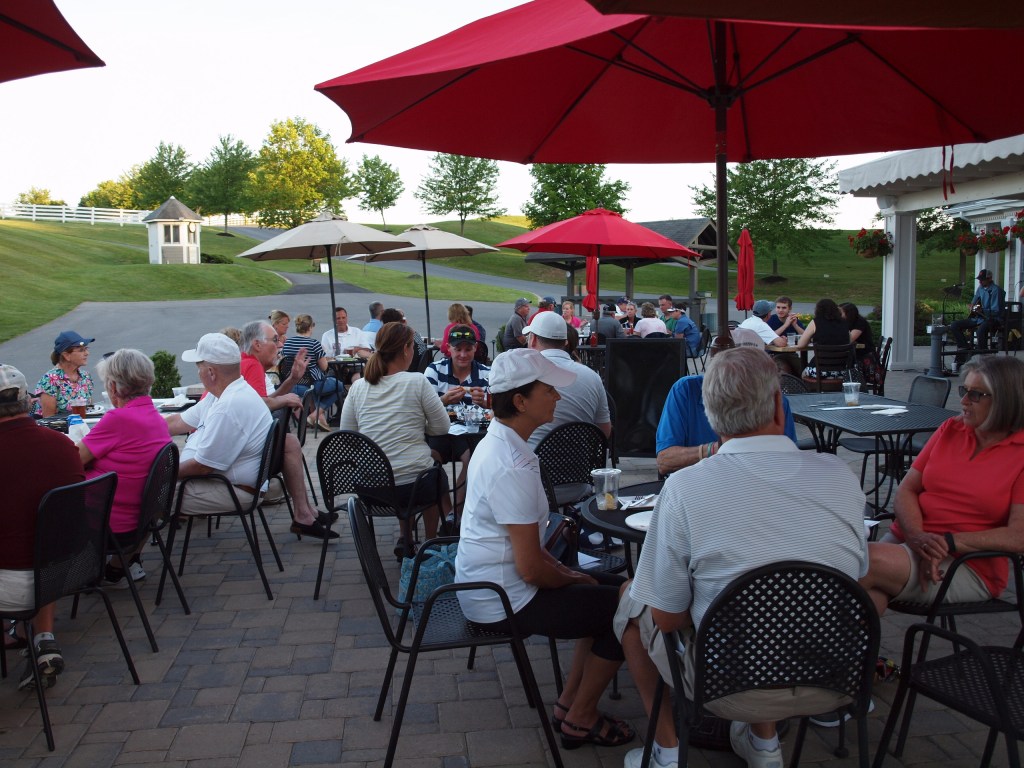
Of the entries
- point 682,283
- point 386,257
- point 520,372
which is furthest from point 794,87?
point 682,283

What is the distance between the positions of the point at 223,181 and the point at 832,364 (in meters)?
58.7

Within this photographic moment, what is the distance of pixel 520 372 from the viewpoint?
2857 mm

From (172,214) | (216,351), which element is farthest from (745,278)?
(172,214)

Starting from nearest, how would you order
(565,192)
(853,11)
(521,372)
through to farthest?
(853,11), (521,372), (565,192)

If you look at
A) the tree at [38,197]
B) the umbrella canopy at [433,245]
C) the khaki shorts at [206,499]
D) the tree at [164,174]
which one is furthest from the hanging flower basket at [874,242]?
the tree at [38,197]

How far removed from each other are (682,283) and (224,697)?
48.9 meters

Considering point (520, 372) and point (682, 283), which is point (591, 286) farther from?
point (682, 283)

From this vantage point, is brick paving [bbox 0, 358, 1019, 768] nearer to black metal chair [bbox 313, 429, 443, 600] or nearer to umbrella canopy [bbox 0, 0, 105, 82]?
black metal chair [bbox 313, 429, 443, 600]

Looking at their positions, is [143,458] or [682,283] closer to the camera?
[143,458]

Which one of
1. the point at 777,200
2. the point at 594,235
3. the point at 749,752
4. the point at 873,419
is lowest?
the point at 749,752

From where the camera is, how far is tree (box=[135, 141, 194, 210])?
63.3 meters

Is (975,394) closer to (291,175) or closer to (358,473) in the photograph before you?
(358,473)

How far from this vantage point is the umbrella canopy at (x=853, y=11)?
1884mm

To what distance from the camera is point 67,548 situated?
3326mm
